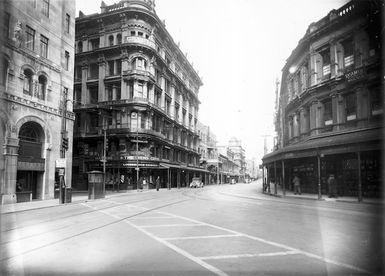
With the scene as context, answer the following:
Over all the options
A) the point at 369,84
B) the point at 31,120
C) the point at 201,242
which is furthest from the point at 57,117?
the point at 369,84

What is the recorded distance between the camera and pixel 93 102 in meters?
45.6

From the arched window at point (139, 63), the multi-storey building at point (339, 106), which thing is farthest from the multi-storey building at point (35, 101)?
the multi-storey building at point (339, 106)

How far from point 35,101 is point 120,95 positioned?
22431 millimetres

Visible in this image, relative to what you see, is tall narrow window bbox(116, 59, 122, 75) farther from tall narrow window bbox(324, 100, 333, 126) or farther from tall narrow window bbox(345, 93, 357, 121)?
tall narrow window bbox(345, 93, 357, 121)

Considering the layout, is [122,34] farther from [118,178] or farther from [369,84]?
[369,84]

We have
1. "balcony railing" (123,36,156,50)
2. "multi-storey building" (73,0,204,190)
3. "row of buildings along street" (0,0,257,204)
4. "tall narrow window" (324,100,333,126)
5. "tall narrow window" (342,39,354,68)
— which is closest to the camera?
"row of buildings along street" (0,0,257,204)

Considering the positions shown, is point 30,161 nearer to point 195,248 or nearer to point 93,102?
point 195,248

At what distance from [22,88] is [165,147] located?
101 feet

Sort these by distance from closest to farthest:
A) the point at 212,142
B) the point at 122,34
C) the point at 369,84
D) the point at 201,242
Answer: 1. the point at 201,242
2. the point at 369,84
3. the point at 122,34
4. the point at 212,142

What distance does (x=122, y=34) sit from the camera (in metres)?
43.7

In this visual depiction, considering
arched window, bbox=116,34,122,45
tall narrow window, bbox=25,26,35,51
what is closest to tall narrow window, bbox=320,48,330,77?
tall narrow window, bbox=25,26,35,51

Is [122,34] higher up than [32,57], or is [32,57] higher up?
[122,34]

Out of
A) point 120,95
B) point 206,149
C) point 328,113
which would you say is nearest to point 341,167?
point 328,113

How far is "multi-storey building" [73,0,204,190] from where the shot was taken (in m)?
41.9
